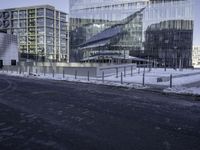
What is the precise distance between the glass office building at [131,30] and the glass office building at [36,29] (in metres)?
52.2

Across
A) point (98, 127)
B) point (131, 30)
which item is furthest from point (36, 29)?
point (98, 127)

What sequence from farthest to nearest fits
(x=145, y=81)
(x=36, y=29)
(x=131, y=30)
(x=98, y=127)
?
(x=36, y=29) < (x=131, y=30) < (x=145, y=81) < (x=98, y=127)

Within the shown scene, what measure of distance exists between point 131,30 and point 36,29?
75.4 meters

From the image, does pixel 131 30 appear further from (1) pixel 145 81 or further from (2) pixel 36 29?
(2) pixel 36 29

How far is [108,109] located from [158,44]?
67445 millimetres

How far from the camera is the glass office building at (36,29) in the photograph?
13575 cm

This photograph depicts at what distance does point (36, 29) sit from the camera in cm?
13850

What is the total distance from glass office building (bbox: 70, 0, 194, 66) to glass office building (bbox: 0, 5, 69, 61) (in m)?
52.2

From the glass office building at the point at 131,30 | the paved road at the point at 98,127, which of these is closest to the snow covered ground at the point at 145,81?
the paved road at the point at 98,127

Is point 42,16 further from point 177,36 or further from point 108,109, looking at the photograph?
point 108,109

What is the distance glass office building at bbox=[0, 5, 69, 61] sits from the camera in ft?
445

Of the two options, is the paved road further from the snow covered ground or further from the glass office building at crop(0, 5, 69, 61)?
the glass office building at crop(0, 5, 69, 61)

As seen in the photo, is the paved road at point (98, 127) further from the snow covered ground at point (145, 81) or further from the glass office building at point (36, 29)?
the glass office building at point (36, 29)

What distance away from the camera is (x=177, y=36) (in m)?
72.1
